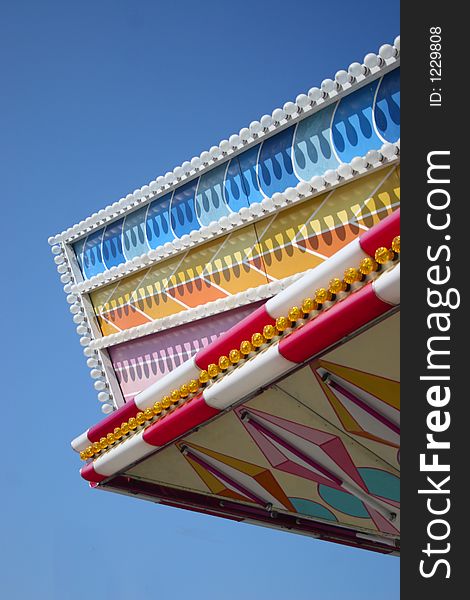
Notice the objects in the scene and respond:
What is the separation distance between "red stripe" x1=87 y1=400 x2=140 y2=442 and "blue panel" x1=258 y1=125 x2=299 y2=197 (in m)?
2.97

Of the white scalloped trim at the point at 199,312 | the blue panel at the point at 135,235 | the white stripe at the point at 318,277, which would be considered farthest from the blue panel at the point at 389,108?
the blue panel at the point at 135,235

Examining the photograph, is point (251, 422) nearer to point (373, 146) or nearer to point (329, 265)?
point (329, 265)

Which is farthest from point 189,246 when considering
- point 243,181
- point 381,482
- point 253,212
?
point 381,482

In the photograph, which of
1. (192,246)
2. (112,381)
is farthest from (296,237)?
(112,381)

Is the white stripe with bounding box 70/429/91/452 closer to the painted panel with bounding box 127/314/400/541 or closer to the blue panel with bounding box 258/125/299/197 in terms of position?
the painted panel with bounding box 127/314/400/541

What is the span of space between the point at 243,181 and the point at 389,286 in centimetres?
473

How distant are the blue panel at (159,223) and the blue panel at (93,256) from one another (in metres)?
1.28

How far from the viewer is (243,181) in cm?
1123

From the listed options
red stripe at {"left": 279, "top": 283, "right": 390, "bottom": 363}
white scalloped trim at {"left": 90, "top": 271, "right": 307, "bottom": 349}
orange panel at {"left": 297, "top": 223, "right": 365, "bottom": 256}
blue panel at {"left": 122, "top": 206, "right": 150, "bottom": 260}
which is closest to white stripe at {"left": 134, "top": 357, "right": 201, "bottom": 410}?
red stripe at {"left": 279, "top": 283, "right": 390, "bottom": 363}

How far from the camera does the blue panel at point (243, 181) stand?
11055 millimetres

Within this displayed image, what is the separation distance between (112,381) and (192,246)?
3.32 m

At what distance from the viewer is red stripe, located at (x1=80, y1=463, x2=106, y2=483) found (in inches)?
401

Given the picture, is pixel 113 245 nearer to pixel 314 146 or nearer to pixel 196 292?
pixel 196 292

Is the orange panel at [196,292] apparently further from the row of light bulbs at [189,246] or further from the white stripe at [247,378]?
the white stripe at [247,378]
